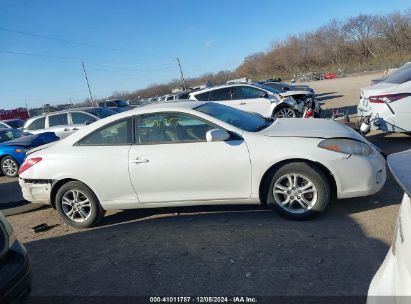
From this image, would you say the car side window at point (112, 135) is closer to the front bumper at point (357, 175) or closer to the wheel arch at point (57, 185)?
the wheel arch at point (57, 185)

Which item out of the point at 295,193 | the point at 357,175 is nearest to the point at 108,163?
the point at 295,193

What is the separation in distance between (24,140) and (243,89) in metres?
7.24

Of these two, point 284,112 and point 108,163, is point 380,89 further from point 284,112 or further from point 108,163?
point 108,163

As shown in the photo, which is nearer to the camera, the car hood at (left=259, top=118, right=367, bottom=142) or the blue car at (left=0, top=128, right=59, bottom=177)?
the car hood at (left=259, top=118, right=367, bottom=142)

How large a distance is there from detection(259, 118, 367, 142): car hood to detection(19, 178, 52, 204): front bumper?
3.10 m

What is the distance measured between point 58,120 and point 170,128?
9.58 m

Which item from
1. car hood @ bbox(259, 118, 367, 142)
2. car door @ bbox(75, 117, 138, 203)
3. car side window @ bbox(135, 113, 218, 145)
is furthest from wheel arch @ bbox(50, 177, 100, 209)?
car hood @ bbox(259, 118, 367, 142)

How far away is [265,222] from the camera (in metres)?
4.84

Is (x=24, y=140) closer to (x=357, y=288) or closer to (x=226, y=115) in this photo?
(x=226, y=115)

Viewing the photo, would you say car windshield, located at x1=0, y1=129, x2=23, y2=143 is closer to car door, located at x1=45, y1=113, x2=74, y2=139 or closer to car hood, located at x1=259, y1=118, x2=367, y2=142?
car door, located at x1=45, y1=113, x2=74, y2=139

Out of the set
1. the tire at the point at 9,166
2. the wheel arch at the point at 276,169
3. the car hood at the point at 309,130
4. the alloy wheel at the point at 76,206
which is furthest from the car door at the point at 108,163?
the tire at the point at 9,166

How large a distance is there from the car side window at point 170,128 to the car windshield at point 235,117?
0.84ft

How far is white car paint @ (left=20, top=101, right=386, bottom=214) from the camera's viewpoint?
4555 mm

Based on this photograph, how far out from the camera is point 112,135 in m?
5.29
